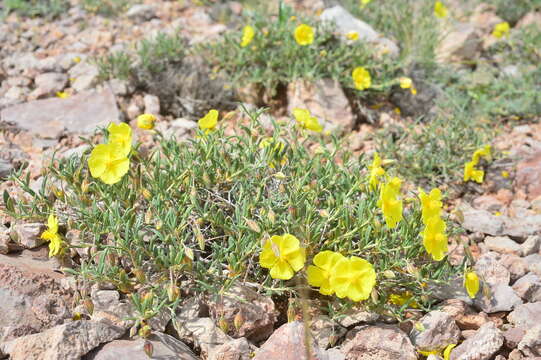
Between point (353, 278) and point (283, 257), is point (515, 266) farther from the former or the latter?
point (283, 257)

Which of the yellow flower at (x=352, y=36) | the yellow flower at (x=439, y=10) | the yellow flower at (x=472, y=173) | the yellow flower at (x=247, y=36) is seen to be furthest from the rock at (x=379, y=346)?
the yellow flower at (x=439, y=10)

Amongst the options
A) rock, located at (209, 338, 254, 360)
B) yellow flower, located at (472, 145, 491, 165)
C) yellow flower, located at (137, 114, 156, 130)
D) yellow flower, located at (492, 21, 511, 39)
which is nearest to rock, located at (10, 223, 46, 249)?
yellow flower, located at (137, 114, 156, 130)

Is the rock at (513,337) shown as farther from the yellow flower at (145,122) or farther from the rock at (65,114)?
the rock at (65,114)

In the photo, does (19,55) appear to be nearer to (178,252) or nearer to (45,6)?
(45,6)

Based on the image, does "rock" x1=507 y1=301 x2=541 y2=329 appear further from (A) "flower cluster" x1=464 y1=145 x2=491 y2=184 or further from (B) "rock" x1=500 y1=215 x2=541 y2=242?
(A) "flower cluster" x1=464 y1=145 x2=491 y2=184

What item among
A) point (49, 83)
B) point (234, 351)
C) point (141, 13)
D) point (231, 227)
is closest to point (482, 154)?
point (231, 227)

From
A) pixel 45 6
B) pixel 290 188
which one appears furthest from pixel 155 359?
pixel 45 6
